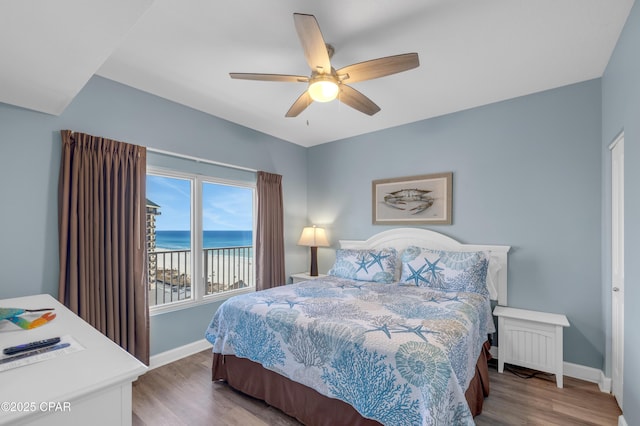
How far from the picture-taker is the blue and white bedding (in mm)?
1470

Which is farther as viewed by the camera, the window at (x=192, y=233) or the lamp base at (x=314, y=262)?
the lamp base at (x=314, y=262)

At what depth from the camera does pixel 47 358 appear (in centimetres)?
104

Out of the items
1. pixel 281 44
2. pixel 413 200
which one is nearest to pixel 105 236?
pixel 281 44

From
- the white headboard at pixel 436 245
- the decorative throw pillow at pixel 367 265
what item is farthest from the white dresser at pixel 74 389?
the white headboard at pixel 436 245

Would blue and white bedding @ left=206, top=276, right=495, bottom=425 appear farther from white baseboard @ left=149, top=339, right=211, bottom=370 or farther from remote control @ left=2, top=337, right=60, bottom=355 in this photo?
remote control @ left=2, top=337, right=60, bottom=355

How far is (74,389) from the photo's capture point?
0.85 metres

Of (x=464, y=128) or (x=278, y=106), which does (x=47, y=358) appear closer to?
(x=278, y=106)

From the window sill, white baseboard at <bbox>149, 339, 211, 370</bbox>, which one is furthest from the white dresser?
white baseboard at <bbox>149, 339, 211, 370</bbox>

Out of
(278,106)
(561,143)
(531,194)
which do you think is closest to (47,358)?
(278,106)

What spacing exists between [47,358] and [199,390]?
1723 millimetres

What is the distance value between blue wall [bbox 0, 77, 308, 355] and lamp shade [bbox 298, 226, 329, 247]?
1.34 m

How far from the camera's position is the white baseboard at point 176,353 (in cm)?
287

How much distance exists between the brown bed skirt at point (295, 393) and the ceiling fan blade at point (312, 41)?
2160 millimetres

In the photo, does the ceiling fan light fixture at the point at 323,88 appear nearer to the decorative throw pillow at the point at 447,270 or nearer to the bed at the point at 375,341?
the bed at the point at 375,341
